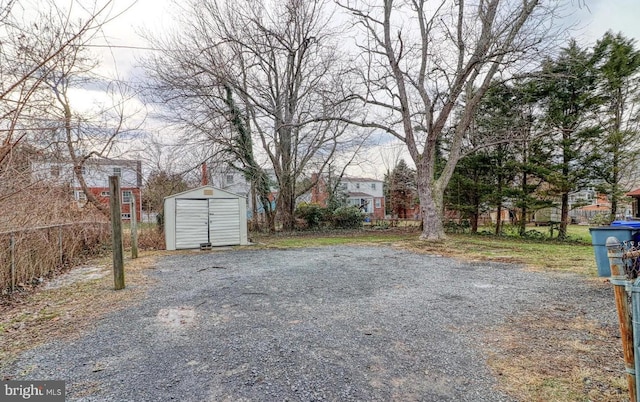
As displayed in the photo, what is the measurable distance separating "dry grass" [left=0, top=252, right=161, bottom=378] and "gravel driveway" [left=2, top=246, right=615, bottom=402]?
23 cm

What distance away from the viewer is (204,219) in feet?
33.1

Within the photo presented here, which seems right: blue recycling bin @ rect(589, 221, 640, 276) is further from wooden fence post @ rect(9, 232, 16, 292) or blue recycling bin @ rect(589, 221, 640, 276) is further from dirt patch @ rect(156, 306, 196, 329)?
wooden fence post @ rect(9, 232, 16, 292)

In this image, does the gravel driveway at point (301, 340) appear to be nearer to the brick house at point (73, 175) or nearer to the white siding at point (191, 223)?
the brick house at point (73, 175)

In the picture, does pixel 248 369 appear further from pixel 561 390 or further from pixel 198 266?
pixel 198 266

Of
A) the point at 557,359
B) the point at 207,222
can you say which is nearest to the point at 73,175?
the point at 207,222

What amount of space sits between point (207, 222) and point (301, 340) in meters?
8.02

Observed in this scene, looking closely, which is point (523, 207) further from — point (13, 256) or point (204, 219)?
point (13, 256)

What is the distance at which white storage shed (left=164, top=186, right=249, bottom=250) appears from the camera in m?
9.75

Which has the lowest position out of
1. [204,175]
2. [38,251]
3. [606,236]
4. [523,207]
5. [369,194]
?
[38,251]

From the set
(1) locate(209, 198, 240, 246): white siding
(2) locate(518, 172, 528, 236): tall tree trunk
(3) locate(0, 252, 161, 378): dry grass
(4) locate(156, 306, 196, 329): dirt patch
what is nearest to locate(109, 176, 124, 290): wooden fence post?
(3) locate(0, 252, 161, 378): dry grass

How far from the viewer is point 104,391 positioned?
214cm

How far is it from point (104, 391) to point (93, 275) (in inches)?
196

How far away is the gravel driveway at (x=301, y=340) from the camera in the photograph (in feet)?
7.06

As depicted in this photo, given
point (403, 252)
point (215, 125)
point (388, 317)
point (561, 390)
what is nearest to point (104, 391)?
point (388, 317)
